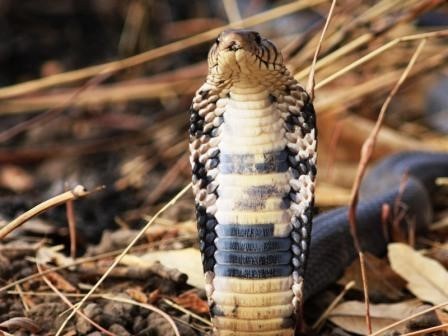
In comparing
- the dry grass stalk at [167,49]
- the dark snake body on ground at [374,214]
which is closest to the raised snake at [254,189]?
the dark snake body on ground at [374,214]

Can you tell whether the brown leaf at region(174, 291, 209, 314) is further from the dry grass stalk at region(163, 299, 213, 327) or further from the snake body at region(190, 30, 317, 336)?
the snake body at region(190, 30, 317, 336)

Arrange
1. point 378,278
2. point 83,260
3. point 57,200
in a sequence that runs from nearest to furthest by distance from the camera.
A: point 57,200, point 83,260, point 378,278

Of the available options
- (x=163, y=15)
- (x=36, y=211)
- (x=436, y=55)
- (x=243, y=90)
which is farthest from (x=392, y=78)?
(x=163, y=15)

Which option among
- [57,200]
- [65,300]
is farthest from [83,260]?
[57,200]

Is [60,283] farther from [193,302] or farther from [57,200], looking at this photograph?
[57,200]

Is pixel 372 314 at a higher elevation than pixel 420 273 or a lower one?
lower

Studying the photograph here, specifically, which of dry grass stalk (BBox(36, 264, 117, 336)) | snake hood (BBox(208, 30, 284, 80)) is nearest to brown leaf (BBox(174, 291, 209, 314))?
dry grass stalk (BBox(36, 264, 117, 336))

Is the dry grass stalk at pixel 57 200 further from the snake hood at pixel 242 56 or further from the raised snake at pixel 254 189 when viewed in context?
the snake hood at pixel 242 56
